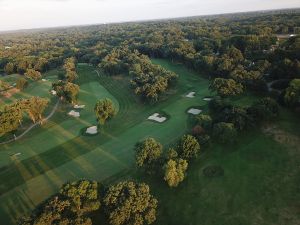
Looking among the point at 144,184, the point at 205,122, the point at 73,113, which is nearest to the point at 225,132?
the point at 205,122

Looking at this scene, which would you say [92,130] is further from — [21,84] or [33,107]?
[21,84]

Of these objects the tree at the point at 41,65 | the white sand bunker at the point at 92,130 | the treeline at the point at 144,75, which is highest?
the treeline at the point at 144,75

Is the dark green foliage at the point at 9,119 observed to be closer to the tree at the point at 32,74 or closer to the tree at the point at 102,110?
the tree at the point at 102,110

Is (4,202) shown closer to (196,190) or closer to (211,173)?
(196,190)

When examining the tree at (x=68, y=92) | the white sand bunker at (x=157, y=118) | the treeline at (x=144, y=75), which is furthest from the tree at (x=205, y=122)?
the tree at (x=68, y=92)

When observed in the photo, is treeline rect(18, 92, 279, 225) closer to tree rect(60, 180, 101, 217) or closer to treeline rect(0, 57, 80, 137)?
tree rect(60, 180, 101, 217)
